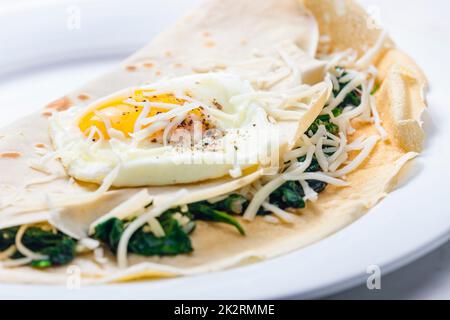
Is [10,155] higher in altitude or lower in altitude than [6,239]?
higher

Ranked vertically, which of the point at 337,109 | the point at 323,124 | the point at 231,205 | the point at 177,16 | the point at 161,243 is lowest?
the point at 161,243

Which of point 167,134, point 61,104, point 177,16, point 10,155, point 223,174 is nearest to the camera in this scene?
point 223,174

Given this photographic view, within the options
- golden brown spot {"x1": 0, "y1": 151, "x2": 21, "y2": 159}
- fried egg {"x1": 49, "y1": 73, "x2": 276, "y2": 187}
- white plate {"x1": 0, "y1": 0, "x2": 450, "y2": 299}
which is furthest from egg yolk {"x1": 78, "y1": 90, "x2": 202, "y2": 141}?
white plate {"x1": 0, "y1": 0, "x2": 450, "y2": 299}

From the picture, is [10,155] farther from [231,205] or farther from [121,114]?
[231,205]

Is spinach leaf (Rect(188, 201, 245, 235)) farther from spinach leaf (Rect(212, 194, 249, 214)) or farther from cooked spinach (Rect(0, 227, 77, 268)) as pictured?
cooked spinach (Rect(0, 227, 77, 268))

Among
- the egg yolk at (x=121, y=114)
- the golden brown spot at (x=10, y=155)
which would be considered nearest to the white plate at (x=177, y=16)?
the golden brown spot at (x=10, y=155)

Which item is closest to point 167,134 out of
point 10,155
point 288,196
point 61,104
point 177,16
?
point 288,196
